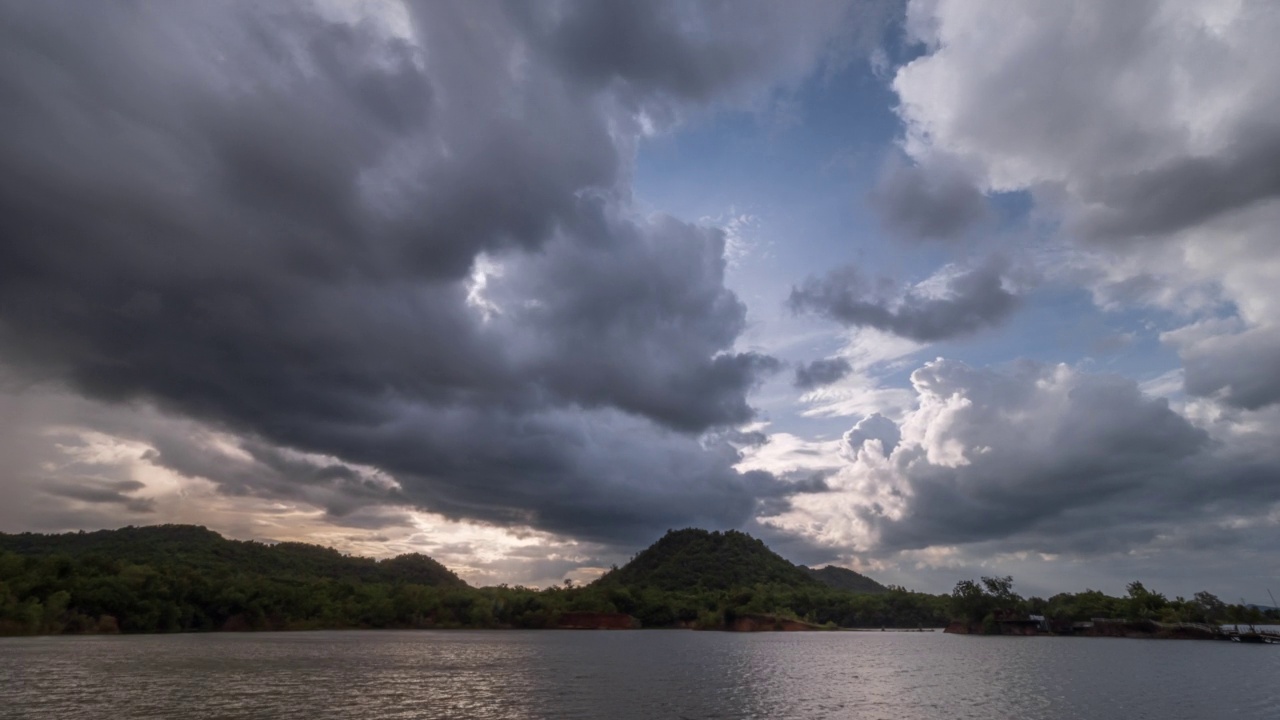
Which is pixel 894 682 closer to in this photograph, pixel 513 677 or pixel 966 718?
pixel 966 718

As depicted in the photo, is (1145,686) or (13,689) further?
(1145,686)

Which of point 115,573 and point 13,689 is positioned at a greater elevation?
point 115,573

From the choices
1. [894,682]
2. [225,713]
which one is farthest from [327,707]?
[894,682]

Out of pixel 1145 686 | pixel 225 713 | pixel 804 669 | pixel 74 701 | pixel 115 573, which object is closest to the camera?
pixel 225 713

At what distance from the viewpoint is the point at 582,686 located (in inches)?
2414

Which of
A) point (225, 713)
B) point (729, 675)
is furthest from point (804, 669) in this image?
point (225, 713)

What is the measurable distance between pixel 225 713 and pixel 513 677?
30074 mm

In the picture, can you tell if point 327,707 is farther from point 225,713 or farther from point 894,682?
point 894,682

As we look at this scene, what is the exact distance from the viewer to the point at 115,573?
143375mm

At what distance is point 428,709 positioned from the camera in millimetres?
46938

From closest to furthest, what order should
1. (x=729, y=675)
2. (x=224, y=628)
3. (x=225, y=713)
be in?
(x=225, y=713) < (x=729, y=675) < (x=224, y=628)

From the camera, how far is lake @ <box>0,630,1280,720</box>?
46.5 meters

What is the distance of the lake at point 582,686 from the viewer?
4650 cm

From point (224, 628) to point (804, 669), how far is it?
436ft
